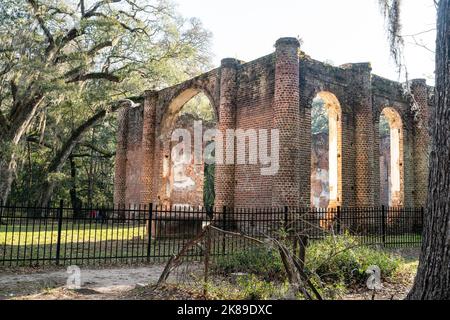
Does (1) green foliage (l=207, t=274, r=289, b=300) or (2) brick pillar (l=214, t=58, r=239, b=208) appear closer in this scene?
(1) green foliage (l=207, t=274, r=289, b=300)

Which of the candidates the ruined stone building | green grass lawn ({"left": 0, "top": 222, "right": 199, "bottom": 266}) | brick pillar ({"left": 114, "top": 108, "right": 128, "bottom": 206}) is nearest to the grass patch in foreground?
green grass lawn ({"left": 0, "top": 222, "right": 199, "bottom": 266})

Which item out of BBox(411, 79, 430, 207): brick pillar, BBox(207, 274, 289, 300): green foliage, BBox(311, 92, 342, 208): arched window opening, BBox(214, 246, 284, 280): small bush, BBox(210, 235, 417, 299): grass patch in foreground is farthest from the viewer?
BBox(411, 79, 430, 207): brick pillar

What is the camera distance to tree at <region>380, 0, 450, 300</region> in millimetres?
3836

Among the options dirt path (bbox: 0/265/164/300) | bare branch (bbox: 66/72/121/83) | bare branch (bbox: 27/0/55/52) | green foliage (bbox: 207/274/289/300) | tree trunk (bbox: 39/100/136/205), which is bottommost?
Result: dirt path (bbox: 0/265/164/300)

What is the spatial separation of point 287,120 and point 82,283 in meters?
8.47

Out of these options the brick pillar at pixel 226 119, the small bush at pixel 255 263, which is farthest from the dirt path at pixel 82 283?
the brick pillar at pixel 226 119

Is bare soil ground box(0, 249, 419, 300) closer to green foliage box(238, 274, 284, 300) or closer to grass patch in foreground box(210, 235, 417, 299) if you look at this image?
grass patch in foreground box(210, 235, 417, 299)

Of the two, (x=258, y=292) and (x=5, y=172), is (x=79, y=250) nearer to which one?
(x=5, y=172)

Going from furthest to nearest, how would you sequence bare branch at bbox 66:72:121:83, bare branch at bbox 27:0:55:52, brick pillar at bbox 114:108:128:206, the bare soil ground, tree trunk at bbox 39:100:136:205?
brick pillar at bbox 114:108:128:206, tree trunk at bbox 39:100:136:205, bare branch at bbox 66:72:121:83, bare branch at bbox 27:0:55:52, the bare soil ground

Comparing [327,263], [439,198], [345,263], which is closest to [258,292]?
[327,263]

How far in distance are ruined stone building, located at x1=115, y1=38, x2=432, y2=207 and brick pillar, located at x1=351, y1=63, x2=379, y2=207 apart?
38mm

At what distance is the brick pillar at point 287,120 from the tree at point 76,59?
24.4ft
